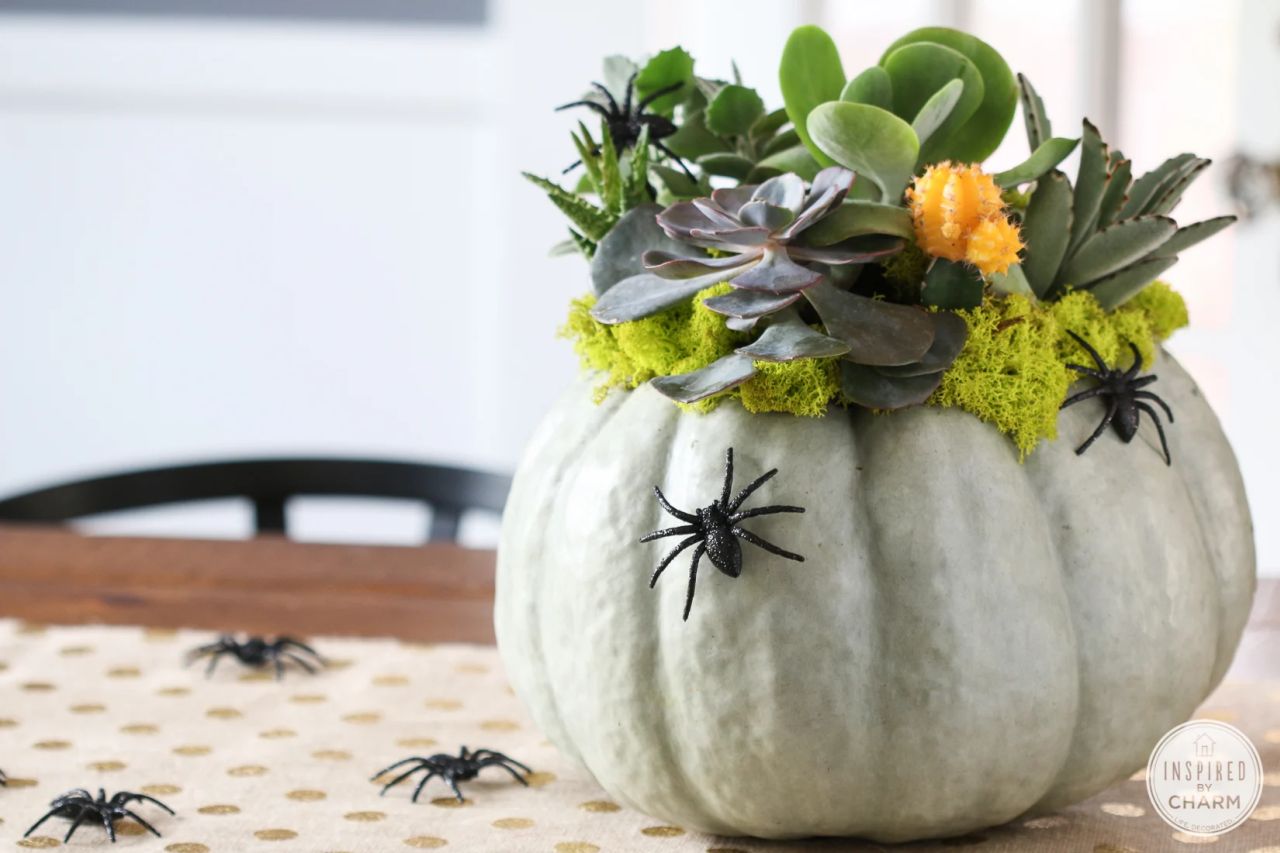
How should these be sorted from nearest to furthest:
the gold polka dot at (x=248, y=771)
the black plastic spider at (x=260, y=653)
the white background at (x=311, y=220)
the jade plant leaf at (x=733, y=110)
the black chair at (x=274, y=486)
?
the jade plant leaf at (x=733, y=110), the gold polka dot at (x=248, y=771), the black plastic spider at (x=260, y=653), the black chair at (x=274, y=486), the white background at (x=311, y=220)

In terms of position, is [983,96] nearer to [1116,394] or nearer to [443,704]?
[1116,394]

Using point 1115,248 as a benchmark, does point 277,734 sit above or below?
below

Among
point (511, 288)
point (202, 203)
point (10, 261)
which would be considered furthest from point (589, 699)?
point (10, 261)

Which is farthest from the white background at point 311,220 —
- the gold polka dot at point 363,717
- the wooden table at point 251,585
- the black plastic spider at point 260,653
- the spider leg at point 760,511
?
the spider leg at point 760,511

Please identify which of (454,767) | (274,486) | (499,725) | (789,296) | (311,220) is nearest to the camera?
(789,296)

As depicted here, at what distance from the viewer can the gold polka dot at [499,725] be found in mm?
827

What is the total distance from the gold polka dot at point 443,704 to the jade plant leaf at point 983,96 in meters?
0.47

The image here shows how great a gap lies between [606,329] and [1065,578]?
0.24 meters

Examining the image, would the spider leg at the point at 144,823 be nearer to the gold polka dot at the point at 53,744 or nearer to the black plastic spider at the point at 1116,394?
the gold polka dot at the point at 53,744

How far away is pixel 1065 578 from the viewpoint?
58 centimetres

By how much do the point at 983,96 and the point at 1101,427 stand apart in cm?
15

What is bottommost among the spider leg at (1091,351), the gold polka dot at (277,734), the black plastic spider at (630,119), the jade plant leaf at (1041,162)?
the gold polka dot at (277,734)

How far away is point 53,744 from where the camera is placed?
78 centimetres

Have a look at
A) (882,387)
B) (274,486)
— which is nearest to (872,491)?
(882,387)
